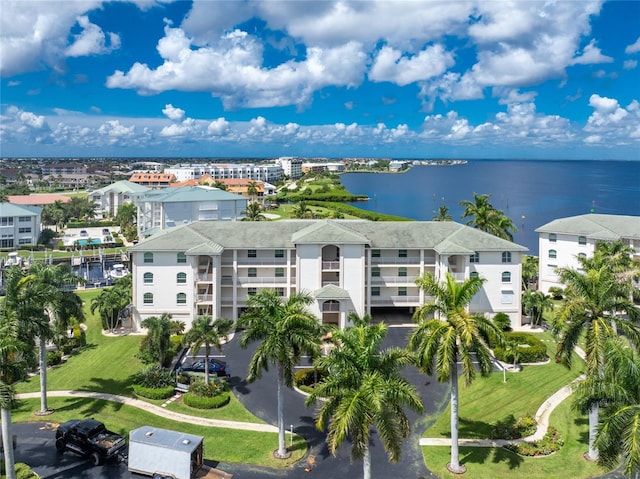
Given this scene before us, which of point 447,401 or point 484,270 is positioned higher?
point 484,270

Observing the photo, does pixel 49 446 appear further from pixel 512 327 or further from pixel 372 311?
pixel 512 327

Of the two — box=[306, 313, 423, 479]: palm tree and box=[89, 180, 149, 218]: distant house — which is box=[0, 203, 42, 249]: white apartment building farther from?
box=[306, 313, 423, 479]: palm tree

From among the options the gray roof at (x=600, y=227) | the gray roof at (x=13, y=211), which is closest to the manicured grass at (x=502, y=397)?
the gray roof at (x=600, y=227)

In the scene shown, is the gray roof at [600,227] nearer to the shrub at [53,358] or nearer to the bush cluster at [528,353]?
the bush cluster at [528,353]

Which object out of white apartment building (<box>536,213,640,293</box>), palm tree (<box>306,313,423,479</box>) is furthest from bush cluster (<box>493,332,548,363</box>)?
palm tree (<box>306,313,423,479</box>)

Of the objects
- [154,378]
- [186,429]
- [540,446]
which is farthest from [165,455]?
[540,446]

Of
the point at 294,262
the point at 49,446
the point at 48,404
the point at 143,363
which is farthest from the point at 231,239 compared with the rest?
the point at 49,446
